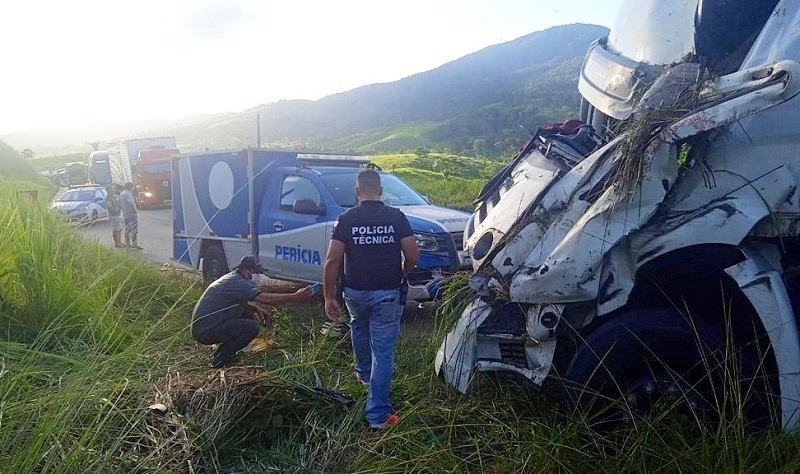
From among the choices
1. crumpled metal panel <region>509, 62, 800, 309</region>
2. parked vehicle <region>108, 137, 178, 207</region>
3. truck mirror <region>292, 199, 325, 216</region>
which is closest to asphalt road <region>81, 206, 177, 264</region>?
parked vehicle <region>108, 137, 178, 207</region>

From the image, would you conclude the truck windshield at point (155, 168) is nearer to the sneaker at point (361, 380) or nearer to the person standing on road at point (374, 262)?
the sneaker at point (361, 380)

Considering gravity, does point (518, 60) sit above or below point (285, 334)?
above

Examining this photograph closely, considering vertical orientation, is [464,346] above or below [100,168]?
above

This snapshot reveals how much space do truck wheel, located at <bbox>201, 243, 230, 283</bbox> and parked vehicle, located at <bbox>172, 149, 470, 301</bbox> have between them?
2cm

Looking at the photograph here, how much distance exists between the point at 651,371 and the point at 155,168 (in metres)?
27.9

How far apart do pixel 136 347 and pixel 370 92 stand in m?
107

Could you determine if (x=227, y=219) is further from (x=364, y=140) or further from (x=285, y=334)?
(x=364, y=140)

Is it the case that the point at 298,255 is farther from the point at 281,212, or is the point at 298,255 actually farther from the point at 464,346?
the point at 464,346

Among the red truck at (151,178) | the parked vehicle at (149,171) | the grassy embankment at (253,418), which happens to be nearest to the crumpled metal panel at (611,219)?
the grassy embankment at (253,418)

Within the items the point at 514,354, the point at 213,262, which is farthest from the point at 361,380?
the point at 213,262

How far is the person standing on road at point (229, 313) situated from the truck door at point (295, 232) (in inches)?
80.3

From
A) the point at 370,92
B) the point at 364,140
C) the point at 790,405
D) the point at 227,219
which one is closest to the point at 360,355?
the point at 790,405

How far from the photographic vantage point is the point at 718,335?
3393 mm

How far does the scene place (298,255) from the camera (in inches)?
333
